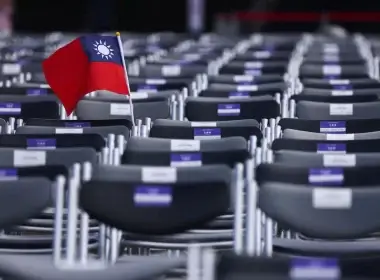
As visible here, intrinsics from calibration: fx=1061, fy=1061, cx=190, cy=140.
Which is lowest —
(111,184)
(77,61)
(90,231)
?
(90,231)

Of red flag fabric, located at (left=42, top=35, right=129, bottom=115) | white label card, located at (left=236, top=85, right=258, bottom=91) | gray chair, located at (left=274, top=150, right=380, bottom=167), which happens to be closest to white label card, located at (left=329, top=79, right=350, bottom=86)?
white label card, located at (left=236, top=85, right=258, bottom=91)

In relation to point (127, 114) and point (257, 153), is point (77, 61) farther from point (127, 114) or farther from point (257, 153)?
point (257, 153)

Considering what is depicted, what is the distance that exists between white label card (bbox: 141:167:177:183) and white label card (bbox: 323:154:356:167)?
2.68 feet

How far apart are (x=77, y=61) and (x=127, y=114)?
86 cm

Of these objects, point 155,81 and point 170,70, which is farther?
point 170,70

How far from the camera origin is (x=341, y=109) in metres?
6.97

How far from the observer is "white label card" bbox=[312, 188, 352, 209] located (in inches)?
161

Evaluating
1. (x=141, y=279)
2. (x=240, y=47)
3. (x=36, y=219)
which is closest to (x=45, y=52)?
(x=240, y=47)

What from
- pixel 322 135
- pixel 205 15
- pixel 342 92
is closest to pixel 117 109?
pixel 342 92

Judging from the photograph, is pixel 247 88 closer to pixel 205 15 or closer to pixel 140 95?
pixel 140 95

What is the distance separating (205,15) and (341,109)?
18122mm

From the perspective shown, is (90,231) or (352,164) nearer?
(352,164)

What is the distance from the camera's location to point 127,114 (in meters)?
7.20

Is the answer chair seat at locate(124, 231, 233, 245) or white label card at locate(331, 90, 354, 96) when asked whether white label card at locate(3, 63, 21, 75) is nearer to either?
white label card at locate(331, 90, 354, 96)
